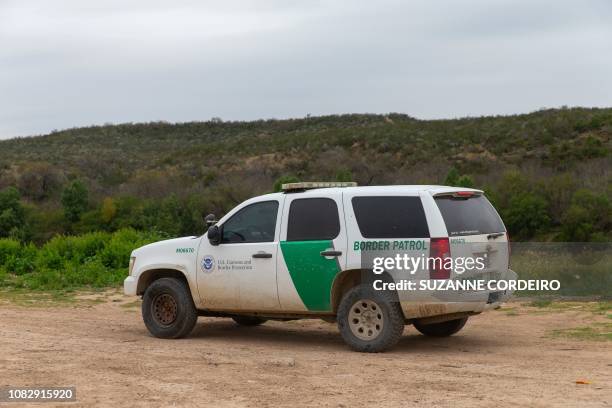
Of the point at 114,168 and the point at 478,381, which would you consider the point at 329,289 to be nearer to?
the point at 478,381

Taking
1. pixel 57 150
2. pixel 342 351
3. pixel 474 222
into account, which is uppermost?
pixel 57 150

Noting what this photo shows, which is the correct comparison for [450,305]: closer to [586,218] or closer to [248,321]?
[248,321]

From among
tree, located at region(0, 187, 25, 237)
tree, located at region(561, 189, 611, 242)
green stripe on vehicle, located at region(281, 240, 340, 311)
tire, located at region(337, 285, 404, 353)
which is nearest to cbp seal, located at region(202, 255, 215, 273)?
green stripe on vehicle, located at region(281, 240, 340, 311)

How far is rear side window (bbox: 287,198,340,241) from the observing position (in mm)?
10539

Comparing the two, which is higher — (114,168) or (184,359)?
(114,168)

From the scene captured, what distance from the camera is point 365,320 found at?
1025 cm

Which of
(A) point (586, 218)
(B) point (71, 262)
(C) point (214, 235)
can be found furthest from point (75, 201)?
(C) point (214, 235)

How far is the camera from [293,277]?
1063cm

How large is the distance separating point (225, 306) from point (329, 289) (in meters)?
1.60

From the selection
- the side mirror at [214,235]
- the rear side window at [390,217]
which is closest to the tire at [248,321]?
the side mirror at [214,235]

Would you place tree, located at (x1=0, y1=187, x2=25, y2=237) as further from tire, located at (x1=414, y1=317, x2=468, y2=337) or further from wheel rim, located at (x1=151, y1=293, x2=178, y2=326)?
tire, located at (x1=414, y1=317, x2=468, y2=337)

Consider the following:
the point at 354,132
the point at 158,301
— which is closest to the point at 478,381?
the point at 158,301

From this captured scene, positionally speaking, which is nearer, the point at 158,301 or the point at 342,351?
the point at 342,351

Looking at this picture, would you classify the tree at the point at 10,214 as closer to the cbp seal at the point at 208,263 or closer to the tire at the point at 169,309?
the tire at the point at 169,309
